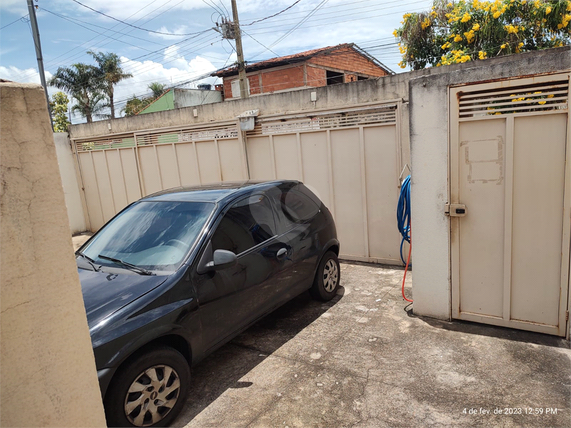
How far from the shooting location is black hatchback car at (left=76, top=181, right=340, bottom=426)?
272 cm

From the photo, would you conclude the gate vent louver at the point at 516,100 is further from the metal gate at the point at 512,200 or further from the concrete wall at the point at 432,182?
the concrete wall at the point at 432,182

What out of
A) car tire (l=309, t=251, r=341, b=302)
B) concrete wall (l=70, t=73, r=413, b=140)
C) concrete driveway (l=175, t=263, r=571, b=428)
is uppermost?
concrete wall (l=70, t=73, r=413, b=140)

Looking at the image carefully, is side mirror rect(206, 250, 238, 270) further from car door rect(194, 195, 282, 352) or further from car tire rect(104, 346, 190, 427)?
car tire rect(104, 346, 190, 427)

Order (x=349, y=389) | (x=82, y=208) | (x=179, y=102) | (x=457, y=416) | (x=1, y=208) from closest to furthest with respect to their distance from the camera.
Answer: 1. (x=1, y=208)
2. (x=457, y=416)
3. (x=349, y=389)
4. (x=82, y=208)
5. (x=179, y=102)

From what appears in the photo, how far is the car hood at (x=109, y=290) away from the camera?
2.79 meters

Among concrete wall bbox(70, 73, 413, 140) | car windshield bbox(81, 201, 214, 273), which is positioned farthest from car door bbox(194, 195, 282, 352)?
concrete wall bbox(70, 73, 413, 140)

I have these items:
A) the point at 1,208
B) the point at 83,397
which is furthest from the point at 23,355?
the point at 1,208

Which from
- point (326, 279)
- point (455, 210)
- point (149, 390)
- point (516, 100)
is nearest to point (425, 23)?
point (516, 100)

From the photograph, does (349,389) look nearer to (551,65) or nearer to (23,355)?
(23,355)

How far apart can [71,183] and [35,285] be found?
1059cm

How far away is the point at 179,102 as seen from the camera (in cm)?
2558

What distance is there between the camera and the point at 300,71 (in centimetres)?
2153

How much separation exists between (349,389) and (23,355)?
98.4 inches

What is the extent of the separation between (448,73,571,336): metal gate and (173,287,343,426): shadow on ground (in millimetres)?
1823
